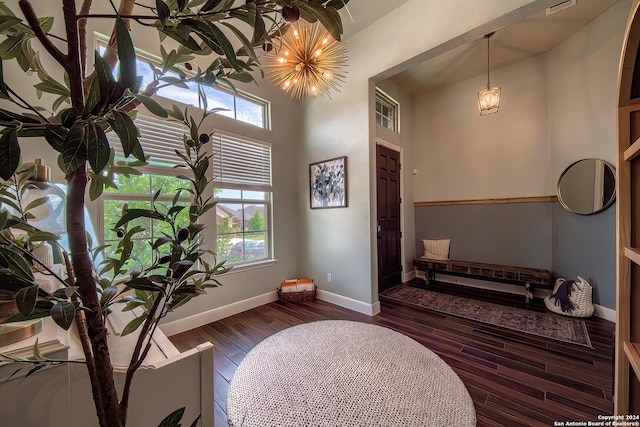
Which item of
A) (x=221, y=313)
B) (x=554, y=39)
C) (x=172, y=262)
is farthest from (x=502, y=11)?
(x=221, y=313)

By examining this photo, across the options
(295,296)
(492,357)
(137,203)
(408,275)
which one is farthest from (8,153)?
(408,275)

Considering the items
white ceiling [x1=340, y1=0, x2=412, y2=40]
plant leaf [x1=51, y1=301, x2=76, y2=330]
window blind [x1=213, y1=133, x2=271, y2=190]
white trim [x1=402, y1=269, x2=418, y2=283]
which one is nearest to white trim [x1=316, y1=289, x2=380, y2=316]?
white trim [x1=402, y1=269, x2=418, y2=283]

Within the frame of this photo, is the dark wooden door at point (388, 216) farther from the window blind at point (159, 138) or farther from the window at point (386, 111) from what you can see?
the window blind at point (159, 138)

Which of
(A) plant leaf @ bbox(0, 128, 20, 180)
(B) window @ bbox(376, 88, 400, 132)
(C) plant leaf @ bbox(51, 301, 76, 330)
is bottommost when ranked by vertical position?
(C) plant leaf @ bbox(51, 301, 76, 330)

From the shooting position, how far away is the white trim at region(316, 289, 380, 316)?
2934mm

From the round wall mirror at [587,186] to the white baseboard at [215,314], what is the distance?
4.02 metres

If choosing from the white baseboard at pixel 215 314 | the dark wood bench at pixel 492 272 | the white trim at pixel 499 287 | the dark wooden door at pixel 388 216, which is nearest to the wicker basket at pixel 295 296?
the white baseboard at pixel 215 314

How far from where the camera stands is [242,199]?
313cm

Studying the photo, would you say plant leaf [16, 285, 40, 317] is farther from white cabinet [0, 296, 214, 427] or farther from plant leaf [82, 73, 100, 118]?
white cabinet [0, 296, 214, 427]

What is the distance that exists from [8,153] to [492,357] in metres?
2.87

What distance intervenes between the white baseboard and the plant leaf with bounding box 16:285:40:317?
256 cm

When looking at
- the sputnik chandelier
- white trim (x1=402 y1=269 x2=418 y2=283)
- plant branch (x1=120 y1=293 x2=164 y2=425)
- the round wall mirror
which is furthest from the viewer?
white trim (x1=402 y1=269 x2=418 y2=283)

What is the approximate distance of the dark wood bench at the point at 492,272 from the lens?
320 cm

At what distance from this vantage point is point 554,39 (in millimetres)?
3102
